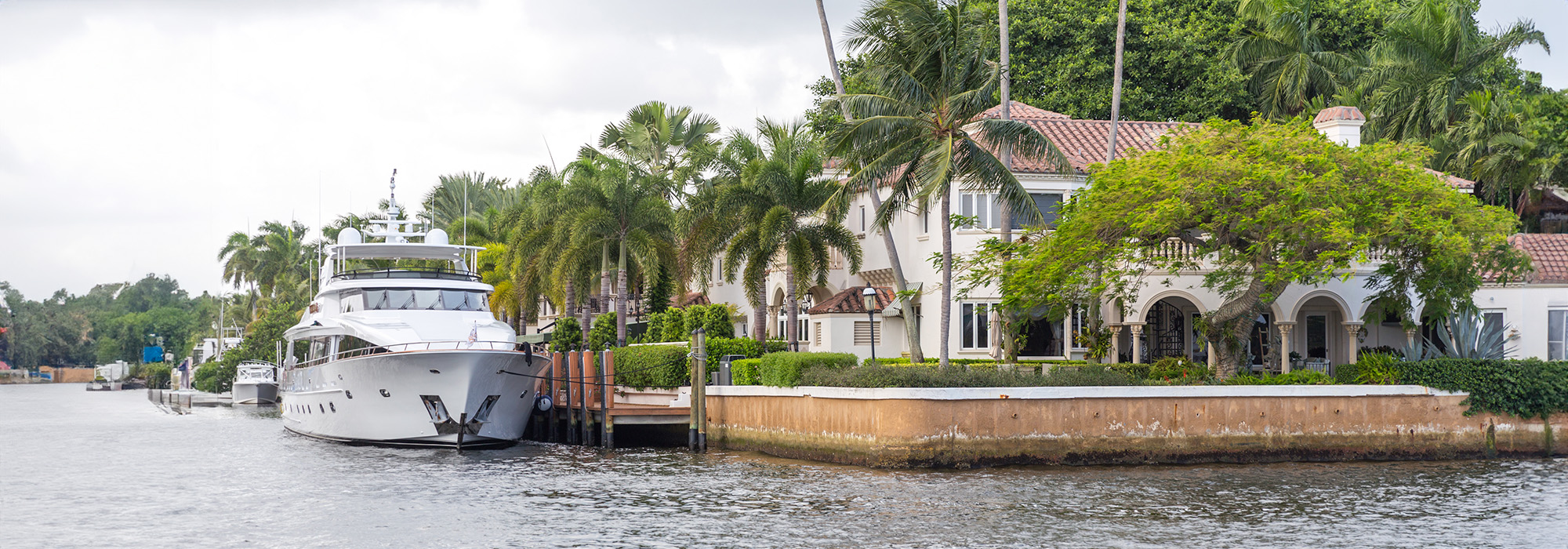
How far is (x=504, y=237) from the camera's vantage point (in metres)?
54.2

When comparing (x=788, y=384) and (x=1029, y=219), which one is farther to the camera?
(x=1029, y=219)

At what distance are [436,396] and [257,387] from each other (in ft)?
142

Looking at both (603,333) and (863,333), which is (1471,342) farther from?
(603,333)

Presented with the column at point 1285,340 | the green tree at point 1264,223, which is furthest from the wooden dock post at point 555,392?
the column at point 1285,340

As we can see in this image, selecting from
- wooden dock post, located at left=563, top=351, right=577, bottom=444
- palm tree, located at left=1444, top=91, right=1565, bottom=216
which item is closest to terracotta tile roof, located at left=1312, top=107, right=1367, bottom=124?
palm tree, located at left=1444, top=91, right=1565, bottom=216

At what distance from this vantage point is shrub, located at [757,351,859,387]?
29.3m

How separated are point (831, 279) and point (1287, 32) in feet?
62.1

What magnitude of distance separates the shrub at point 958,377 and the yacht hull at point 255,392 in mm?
51388

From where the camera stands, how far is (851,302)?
39.2 m

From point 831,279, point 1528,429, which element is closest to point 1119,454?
point 1528,429

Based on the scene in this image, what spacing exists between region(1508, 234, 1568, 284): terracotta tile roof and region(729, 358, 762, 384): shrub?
69.6ft

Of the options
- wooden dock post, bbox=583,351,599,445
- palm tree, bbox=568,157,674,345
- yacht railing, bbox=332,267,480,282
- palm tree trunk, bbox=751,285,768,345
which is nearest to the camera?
yacht railing, bbox=332,267,480,282

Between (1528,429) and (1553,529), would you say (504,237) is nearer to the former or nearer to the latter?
(1528,429)

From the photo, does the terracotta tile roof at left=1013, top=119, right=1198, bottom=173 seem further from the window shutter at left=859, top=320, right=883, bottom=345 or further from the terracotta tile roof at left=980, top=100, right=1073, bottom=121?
the window shutter at left=859, top=320, right=883, bottom=345
